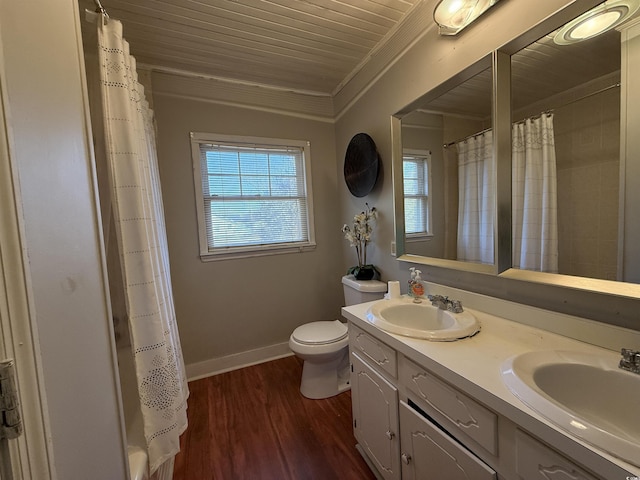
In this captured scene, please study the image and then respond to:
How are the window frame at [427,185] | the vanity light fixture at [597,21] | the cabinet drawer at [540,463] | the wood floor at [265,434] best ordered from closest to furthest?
the cabinet drawer at [540,463], the vanity light fixture at [597,21], the wood floor at [265,434], the window frame at [427,185]

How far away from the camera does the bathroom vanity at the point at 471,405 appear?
60 cm

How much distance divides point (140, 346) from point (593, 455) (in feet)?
4.47

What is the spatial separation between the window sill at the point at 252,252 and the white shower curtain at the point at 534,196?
166 centimetres

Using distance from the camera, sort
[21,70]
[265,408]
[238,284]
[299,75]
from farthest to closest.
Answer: [238,284]
[299,75]
[265,408]
[21,70]

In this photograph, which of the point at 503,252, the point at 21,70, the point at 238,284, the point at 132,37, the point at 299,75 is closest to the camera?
the point at 21,70

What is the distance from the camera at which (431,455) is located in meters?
0.91

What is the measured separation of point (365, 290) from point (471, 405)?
1.10m

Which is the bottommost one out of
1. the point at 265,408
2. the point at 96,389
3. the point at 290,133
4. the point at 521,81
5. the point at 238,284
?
the point at 265,408

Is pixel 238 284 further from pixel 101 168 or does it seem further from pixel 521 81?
pixel 521 81

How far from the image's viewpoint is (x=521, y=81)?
1094mm

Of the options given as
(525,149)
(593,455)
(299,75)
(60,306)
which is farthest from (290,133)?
(593,455)

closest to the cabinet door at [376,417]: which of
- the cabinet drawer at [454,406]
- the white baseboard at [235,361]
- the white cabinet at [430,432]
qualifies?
the white cabinet at [430,432]

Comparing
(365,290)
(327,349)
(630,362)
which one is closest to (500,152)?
(630,362)

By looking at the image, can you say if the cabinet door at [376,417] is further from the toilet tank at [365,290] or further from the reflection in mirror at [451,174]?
the reflection in mirror at [451,174]
